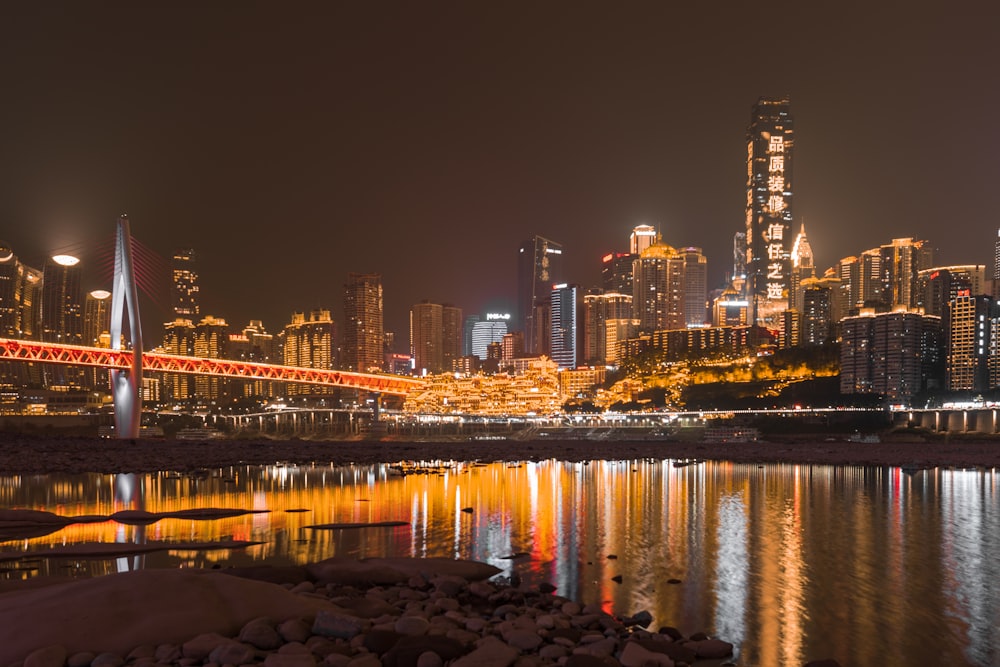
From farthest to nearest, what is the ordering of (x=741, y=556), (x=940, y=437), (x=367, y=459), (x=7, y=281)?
(x=7, y=281)
(x=940, y=437)
(x=367, y=459)
(x=741, y=556)

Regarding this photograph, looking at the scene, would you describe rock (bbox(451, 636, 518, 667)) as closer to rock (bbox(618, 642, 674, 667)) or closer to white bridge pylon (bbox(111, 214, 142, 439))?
rock (bbox(618, 642, 674, 667))

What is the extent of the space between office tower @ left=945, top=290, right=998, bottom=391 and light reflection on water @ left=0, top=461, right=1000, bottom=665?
Result: 303ft

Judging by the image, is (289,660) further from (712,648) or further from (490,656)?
(712,648)

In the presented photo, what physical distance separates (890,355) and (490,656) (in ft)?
414

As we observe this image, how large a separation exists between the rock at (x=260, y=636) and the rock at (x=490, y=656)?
6.29 feet

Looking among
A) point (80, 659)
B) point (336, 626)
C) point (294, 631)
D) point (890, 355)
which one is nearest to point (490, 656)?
point (336, 626)

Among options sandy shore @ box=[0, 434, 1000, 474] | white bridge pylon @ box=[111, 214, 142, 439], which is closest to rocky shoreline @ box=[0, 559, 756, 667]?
sandy shore @ box=[0, 434, 1000, 474]

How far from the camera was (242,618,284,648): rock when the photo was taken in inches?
323

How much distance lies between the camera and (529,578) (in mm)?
13383

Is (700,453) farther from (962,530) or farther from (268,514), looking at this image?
(268,514)

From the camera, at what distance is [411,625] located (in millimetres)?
8891

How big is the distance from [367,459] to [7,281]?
269 ft

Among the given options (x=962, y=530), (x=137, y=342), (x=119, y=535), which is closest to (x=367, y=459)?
(x=137, y=342)

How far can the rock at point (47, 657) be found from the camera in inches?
286
